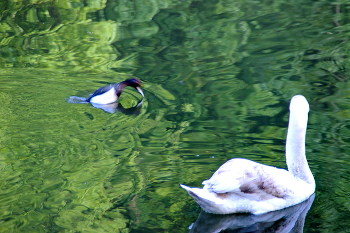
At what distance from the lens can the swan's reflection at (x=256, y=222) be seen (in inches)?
168

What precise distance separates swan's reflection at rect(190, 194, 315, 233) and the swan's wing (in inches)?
6.6

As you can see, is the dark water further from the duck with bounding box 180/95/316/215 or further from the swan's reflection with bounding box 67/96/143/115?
the duck with bounding box 180/95/316/215

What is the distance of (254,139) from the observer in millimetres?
5953

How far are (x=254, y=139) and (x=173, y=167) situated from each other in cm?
116

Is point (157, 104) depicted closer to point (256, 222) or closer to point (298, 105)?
point (298, 105)

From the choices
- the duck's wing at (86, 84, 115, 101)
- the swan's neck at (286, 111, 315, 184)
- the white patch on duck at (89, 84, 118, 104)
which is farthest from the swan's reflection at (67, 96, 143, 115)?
the swan's neck at (286, 111, 315, 184)

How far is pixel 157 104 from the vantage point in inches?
295

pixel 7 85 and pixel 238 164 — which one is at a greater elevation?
pixel 238 164

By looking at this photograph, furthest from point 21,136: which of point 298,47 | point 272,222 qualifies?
point 298,47

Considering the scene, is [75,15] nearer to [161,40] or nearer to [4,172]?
[161,40]

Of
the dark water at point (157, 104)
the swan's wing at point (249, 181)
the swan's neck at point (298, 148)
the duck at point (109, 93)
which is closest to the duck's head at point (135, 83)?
the duck at point (109, 93)

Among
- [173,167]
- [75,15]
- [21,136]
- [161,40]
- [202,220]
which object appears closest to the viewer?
[202,220]

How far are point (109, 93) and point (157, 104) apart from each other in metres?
0.72

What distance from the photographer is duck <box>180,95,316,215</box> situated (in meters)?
4.31
